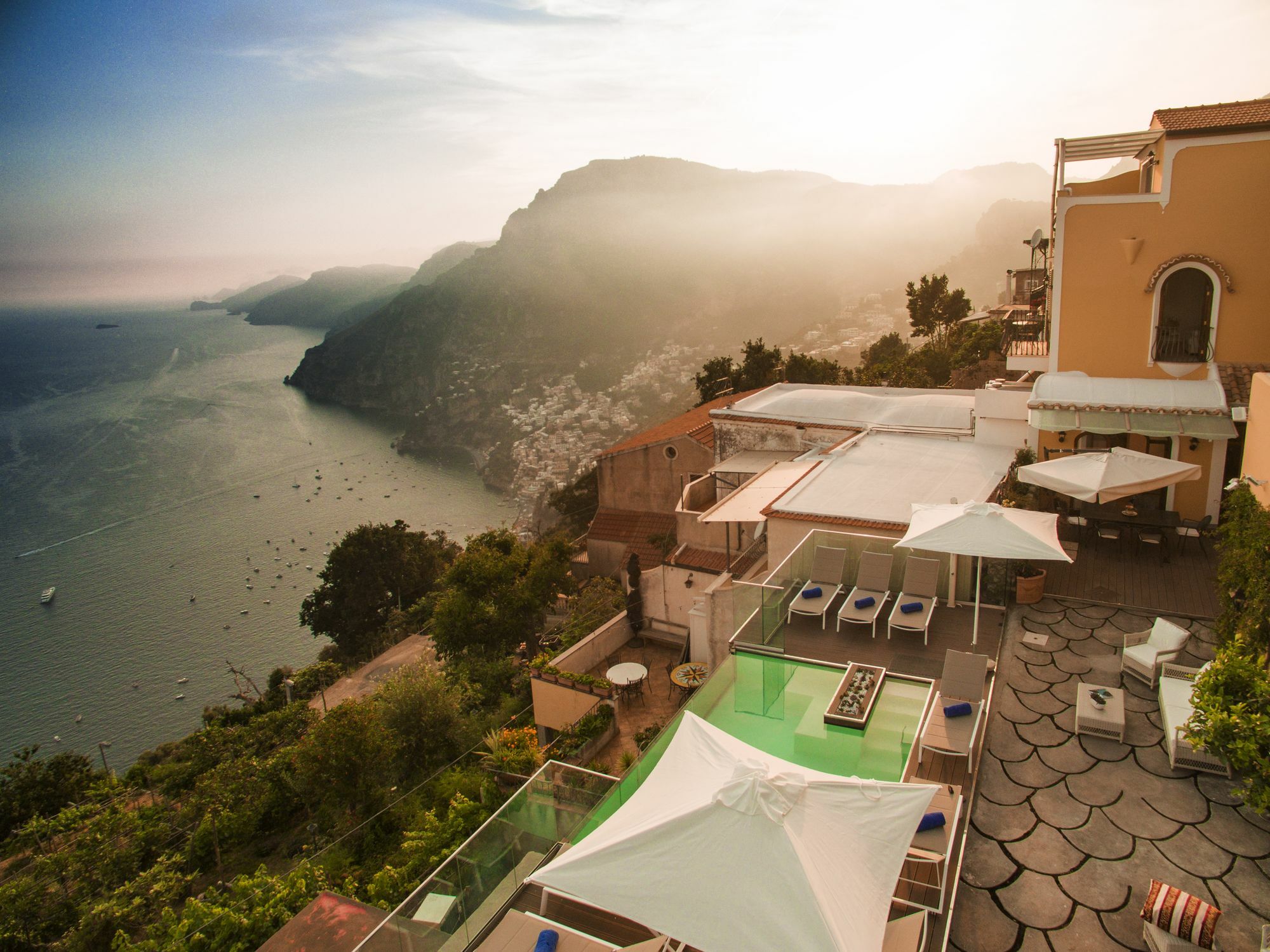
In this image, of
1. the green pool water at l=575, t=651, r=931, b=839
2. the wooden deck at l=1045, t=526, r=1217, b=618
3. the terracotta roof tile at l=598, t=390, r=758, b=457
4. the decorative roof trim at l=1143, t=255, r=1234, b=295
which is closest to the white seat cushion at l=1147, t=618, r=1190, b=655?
the wooden deck at l=1045, t=526, r=1217, b=618

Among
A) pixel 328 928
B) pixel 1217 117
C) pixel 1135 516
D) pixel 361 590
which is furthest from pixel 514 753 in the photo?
pixel 361 590

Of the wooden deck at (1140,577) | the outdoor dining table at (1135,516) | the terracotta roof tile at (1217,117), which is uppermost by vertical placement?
the terracotta roof tile at (1217,117)

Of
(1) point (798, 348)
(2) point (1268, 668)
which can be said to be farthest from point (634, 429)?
(2) point (1268, 668)

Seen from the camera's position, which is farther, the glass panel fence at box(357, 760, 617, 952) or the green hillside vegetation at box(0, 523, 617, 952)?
the green hillside vegetation at box(0, 523, 617, 952)

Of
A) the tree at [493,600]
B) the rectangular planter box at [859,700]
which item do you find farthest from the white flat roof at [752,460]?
the rectangular planter box at [859,700]

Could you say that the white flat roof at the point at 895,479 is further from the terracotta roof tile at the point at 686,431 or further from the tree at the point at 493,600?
the tree at the point at 493,600

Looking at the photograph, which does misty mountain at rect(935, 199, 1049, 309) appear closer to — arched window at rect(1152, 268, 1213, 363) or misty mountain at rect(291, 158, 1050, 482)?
misty mountain at rect(291, 158, 1050, 482)
